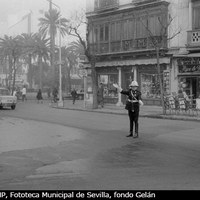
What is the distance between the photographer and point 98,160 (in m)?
8.25

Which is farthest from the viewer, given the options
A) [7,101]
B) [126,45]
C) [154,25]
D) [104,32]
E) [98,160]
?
[104,32]

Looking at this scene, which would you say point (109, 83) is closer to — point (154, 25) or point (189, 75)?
point (154, 25)

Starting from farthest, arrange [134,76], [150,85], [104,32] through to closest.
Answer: [104,32] → [134,76] → [150,85]

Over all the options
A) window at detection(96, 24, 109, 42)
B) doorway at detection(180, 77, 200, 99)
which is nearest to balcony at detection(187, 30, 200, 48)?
doorway at detection(180, 77, 200, 99)

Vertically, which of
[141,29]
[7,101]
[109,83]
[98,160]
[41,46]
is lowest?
[98,160]

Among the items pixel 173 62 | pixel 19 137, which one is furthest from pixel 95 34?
pixel 19 137

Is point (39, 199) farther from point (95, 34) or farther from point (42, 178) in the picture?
point (95, 34)

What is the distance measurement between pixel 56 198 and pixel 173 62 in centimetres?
Answer: 2204

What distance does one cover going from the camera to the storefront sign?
968 inches

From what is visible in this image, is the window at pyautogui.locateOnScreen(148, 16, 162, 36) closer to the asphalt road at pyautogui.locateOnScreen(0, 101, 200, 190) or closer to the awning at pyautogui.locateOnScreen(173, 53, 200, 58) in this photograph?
the awning at pyautogui.locateOnScreen(173, 53, 200, 58)

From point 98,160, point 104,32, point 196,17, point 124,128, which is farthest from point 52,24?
point 98,160

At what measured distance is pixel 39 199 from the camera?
498cm

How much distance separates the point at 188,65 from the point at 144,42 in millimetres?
4243

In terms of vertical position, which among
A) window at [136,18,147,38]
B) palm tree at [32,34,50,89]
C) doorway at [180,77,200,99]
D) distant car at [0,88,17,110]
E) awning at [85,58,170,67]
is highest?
palm tree at [32,34,50,89]
